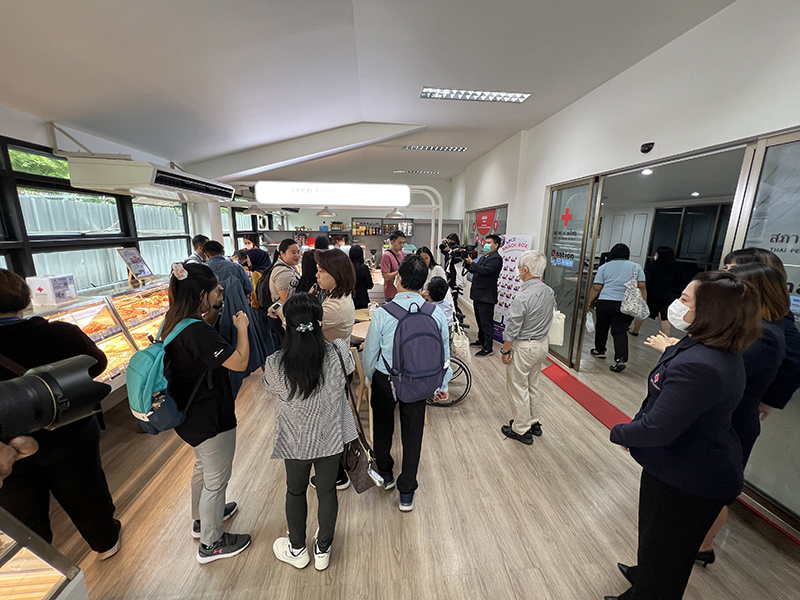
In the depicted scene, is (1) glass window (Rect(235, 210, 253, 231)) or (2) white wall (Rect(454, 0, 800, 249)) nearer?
(2) white wall (Rect(454, 0, 800, 249))

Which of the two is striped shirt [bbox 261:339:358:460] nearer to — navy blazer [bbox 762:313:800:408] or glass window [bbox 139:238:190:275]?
navy blazer [bbox 762:313:800:408]

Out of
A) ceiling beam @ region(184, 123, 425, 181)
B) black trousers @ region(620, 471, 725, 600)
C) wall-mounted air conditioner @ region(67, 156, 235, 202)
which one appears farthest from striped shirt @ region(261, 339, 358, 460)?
ceiling beam @ region(184, 123, 425, 181)

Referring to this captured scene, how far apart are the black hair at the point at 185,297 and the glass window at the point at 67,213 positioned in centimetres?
261

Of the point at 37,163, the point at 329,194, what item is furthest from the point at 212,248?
the point at 329,194

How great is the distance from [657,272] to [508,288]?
122 inches

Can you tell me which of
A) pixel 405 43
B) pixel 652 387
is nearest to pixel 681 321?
pixel 652 387

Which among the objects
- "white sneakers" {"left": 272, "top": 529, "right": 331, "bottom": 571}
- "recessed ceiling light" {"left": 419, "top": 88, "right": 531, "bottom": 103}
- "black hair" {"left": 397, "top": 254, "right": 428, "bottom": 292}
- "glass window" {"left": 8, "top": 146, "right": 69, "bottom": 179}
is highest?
"recessed ceiling light" {"left": 419, "top": 88, "right": 531, "bottom": 103}

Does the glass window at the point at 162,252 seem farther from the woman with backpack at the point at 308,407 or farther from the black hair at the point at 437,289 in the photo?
the woman with backpack at the point at 308,407

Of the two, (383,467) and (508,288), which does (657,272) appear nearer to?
(508,288)

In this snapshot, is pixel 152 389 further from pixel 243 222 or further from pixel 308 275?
pixel 243 222

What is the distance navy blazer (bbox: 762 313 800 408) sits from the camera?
5.22 feet

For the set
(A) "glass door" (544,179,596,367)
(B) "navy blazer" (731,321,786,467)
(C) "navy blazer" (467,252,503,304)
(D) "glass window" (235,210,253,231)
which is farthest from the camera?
(D) "glass window" (235,210,253,231)

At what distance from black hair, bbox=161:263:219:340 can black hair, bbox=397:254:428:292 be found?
1025 mm

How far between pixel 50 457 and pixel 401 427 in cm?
172
